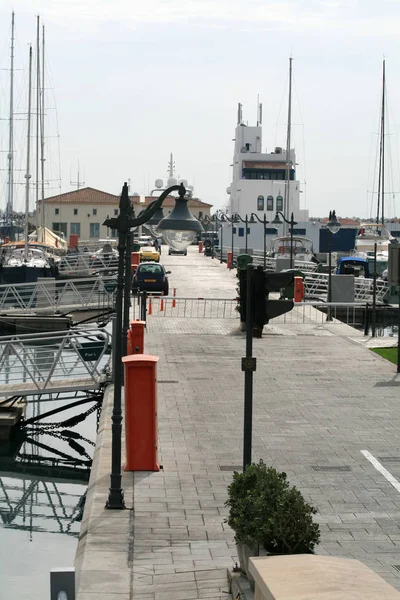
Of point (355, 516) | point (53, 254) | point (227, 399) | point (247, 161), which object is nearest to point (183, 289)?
point (53, 254)

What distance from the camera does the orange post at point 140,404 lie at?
12945 millimetres

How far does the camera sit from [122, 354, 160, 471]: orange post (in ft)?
42.5

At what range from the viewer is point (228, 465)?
13.5 m

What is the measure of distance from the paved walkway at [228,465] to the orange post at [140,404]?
41 cm

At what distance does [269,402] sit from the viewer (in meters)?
18.4

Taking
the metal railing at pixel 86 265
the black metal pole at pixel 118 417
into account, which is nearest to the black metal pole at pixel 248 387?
the black metal pole at pixel 118 417

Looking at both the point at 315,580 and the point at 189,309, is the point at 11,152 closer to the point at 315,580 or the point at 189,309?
the point at 189,309

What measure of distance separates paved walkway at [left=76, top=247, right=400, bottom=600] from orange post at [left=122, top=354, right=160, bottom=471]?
41 cm

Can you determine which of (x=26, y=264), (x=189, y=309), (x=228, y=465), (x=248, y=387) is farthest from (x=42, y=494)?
(x=26, y=264)

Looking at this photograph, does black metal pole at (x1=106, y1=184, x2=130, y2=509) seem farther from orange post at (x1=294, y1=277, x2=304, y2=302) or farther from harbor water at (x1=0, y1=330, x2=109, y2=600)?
orange post at (x1=294, y1=277, x2=304, y2=302)

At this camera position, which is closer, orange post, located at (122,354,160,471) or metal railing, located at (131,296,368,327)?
orange post, located at (122,354,160,471)

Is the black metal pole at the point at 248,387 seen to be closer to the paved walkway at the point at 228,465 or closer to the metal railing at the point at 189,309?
the paved walkway at the point at 228,465

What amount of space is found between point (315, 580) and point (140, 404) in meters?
6.99

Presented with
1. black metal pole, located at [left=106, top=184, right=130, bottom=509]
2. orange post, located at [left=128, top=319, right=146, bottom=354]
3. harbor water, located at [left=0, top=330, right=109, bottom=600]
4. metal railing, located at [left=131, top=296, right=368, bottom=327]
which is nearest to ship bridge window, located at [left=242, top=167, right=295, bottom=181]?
metal railing, located at [left=131, top=296, right=368, bottom=327]
